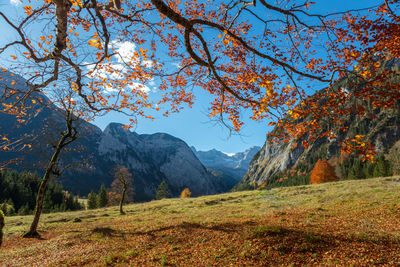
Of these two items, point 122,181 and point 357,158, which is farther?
point 357,158

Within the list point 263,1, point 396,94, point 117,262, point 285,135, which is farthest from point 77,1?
point 396,94

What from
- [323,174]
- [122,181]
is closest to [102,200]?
[122,181]

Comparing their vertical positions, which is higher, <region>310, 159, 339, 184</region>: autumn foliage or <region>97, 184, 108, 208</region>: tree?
<region>310, 159, 339, 184</region>: autumn foliage

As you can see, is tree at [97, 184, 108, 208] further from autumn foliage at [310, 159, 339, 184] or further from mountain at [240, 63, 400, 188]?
autumn foliage at [310, 159, 339, 184]

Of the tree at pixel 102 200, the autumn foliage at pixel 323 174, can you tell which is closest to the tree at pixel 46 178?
the tree at pixel 102 200

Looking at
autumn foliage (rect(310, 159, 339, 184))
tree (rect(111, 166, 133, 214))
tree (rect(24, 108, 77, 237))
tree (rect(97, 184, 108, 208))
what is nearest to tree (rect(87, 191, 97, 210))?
tree (rect(97, 184, 108, 208))

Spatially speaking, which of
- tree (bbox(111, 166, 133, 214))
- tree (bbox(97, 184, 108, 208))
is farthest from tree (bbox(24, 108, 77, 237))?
tree (bbox(97, 184, 108, 208))

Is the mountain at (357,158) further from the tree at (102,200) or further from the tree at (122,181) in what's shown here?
the tree at (102,200)

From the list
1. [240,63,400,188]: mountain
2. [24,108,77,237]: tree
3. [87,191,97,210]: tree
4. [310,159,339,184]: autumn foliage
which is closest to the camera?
[24,108,77,237]: tree

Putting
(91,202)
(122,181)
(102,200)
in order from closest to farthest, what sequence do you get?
(122,181)
(91,202)
(102,200)

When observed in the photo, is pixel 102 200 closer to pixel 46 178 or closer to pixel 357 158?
pixel 46 178

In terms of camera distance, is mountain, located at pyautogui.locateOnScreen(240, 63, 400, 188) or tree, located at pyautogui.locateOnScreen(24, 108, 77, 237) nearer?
tree, located at pyautogui.locateOnScreen(24, 108, 77, 237)

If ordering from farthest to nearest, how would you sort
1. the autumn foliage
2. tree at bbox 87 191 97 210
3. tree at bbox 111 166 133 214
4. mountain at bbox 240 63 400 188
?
mountain at bbox 240 63 400 188 < the autumn foliage < tree at bbox 87 191 97 210 < tree at bbox 111 166 133 214

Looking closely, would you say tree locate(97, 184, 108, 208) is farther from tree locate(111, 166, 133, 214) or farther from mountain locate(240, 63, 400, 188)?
mountain locate(240, 63, 400, 188)
